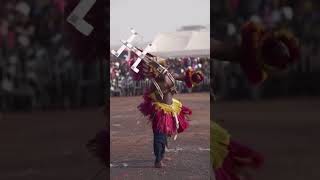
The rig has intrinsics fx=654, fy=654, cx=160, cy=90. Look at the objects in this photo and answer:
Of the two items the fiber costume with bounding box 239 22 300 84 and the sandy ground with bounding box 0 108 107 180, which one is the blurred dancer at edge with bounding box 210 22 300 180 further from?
the sandy ground with bounding box 0 108 107 180

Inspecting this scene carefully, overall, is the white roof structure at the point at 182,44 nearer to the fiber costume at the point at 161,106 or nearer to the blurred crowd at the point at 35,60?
the fiber costume at the point at 161,106

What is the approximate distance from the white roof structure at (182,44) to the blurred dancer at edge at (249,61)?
6 cm

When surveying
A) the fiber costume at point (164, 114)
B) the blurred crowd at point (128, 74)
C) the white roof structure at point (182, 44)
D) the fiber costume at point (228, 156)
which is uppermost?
the white roof structure at point (182, 44)

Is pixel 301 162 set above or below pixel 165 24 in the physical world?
below

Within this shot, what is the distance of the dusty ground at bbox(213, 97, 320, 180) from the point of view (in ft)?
12.6

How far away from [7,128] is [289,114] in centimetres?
166

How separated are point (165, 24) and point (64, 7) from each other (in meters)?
0.61

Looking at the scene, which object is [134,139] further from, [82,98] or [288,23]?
[288,23]

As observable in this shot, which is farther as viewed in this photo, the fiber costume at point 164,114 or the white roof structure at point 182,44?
the fiber costume at point 164,114

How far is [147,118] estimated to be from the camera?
12.9 feet

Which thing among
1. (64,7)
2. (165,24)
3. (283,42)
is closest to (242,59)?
(283,42)

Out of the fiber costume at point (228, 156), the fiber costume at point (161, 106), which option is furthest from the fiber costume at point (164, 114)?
the fiber costume at point (228, 156)

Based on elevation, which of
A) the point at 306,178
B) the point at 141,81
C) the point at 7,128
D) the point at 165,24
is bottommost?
the point at 306,178

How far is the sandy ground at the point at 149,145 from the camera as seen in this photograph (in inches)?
151
